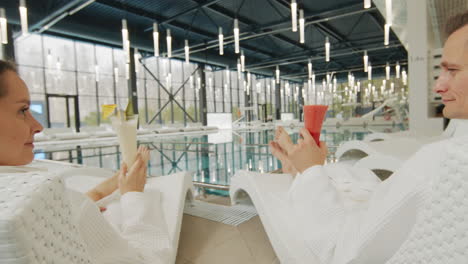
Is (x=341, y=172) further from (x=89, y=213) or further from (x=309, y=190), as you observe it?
(x=89, y=213)

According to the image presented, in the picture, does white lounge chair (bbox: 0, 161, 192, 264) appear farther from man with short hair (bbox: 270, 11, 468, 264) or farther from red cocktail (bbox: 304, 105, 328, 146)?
red cocktail (bbox: 304, 105, 328, 146)

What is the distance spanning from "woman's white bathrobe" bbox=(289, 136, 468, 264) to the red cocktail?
18 cm

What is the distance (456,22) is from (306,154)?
1.83 feet

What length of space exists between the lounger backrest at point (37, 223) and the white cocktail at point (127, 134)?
0.96m

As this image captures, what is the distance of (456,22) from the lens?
0.61 meters

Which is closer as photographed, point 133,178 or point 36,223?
point 36,223

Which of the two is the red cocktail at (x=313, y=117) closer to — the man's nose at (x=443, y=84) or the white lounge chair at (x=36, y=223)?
the man's nose at (x=443, y=84)

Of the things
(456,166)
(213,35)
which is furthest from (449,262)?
(213,35)

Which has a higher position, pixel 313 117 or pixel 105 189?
pixel 313 117

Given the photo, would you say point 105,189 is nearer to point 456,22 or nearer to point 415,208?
point 415,208

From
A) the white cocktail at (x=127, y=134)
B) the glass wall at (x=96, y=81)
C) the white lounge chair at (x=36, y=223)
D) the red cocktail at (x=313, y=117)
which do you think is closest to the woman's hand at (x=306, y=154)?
the red cocktail at (x=313, y=117)

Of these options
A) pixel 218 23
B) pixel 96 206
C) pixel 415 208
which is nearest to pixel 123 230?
pixel 96 206

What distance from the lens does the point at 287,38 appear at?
14.1 metres

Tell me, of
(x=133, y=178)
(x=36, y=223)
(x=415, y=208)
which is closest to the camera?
(x=36, y=223)
